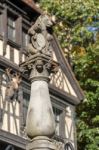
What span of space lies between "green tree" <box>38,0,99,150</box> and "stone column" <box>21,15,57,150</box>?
1459 centimetres

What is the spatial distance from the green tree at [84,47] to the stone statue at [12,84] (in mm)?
5419

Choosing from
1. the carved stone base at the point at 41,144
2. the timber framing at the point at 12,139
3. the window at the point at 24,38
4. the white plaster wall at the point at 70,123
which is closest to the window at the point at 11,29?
the window at the point at 24,38

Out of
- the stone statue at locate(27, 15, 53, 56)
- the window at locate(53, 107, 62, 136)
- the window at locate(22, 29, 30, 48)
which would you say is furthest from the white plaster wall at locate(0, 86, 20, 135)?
the stone statue at locate(27, 15, 53, 56)

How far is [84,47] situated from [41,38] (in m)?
18.1

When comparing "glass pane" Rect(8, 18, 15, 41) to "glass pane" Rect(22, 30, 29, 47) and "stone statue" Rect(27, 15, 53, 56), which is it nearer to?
"glass pane" Rect(22, 30, 29, 47)

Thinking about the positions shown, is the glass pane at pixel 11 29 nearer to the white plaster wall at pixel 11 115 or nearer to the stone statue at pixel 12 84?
Result: the stone statue at pixel 12 84

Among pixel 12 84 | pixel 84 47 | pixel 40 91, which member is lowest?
pixel 40 91

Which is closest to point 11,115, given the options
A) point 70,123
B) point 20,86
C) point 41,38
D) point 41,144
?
point 20,86

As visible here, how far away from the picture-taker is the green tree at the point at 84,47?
27109 mm

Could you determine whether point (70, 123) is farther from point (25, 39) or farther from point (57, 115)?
point (25, 39)

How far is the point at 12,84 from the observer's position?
71.8 ft

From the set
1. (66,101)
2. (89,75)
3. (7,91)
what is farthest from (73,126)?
(7,91)

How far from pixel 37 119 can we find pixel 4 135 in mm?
9889

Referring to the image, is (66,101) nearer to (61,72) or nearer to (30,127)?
(61,72)
